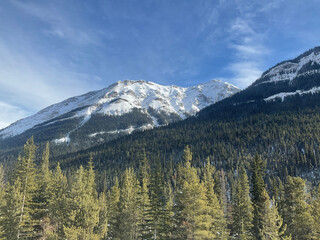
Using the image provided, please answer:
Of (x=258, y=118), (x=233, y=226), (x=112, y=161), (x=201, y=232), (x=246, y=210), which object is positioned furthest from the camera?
(x=258, y=118)

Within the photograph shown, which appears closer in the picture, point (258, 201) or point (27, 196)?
point (258, 201)

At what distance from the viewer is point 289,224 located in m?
34.0

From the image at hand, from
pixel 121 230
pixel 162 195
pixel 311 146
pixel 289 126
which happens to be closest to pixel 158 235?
pixel 162 195

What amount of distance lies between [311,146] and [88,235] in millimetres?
133726

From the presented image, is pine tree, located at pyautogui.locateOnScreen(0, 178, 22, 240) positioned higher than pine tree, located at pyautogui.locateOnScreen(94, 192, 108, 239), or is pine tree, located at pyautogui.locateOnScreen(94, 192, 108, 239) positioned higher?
pine tree, located at pyautogui.locateOnScreen(0, 178, 22, 240)

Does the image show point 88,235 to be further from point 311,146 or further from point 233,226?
point 311,146

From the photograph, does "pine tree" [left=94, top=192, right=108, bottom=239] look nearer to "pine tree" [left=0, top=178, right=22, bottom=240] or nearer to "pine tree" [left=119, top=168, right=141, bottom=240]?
"pine tree" [left=119, top=168, right=141, bottom=240]

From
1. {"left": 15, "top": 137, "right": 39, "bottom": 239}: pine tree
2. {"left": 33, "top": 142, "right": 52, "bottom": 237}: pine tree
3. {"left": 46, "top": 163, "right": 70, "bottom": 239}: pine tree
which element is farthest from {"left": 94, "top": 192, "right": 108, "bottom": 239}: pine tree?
{"left": 15, "top": 137, "right": 39, "bottom": 239}: pine tree

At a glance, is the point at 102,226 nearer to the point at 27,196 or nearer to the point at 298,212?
the point at 27,196

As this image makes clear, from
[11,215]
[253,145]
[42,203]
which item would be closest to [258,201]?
[42,203]

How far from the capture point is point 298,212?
108 feet

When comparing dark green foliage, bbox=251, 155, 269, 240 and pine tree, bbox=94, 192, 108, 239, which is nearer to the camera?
pine tree, bbox=94, 192, 108, 239

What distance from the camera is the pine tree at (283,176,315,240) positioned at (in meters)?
30.6

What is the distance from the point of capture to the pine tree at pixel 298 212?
3064 cm
